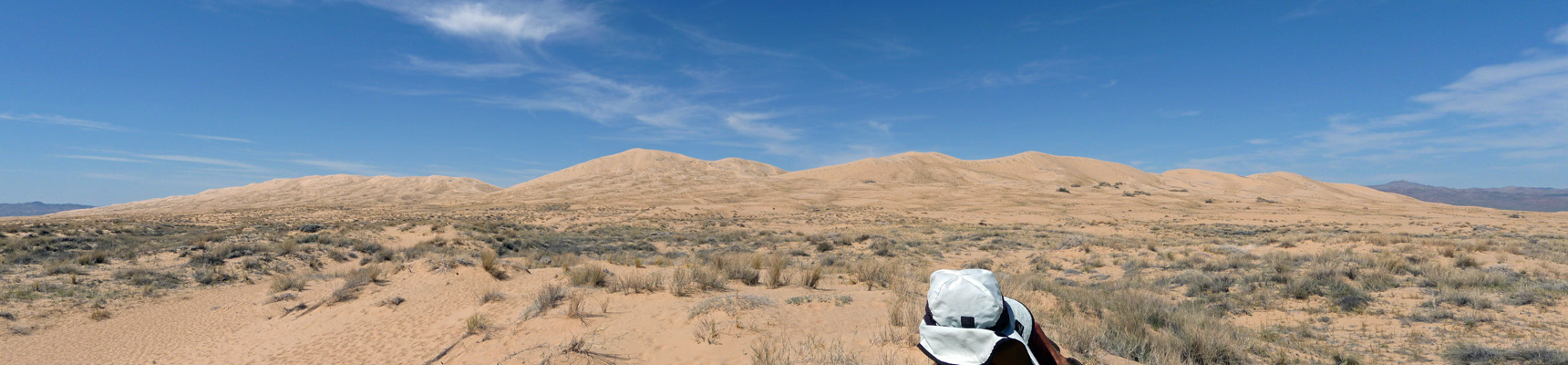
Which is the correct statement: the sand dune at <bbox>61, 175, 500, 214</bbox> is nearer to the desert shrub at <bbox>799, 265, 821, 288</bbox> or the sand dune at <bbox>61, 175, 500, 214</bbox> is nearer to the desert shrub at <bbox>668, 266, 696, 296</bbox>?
the desert shrub at <bbox>668, 266, 696, 296</bbox>

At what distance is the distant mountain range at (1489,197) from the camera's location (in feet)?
342

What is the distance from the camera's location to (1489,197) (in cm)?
12800

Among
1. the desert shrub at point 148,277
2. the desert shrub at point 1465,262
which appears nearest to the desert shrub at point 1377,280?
the desert shrub at point 1465,262

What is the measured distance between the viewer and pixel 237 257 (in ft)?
49.9

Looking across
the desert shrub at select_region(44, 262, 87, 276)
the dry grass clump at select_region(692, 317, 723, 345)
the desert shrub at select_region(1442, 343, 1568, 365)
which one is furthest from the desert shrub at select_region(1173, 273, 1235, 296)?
the desert shrub at select_region(44, 262, 87, 276)

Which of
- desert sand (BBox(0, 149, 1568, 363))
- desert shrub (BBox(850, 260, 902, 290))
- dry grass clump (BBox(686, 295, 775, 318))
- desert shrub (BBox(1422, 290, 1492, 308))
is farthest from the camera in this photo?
desert shrub (BBox(850, 260, 902, 290))

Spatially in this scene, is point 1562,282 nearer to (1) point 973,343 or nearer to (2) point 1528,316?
(2) point 1528,316

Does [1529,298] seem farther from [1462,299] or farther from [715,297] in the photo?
[715,297]

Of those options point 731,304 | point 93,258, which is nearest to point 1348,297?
point 731,304

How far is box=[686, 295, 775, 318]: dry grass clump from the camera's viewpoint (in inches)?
258

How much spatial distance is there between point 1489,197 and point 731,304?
201326 millimetres

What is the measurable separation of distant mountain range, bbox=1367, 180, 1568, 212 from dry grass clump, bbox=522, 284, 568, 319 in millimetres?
112290

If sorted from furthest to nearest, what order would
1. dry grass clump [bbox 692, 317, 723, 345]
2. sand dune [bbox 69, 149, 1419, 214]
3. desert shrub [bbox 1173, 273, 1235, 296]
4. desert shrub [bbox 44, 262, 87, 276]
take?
1. sand dune [bbox 69, 149, 1419, 214]
2. desert shrub [bbox 44, 262, 87, 276]
3. desert shrub [bbox 1173, 273, 1235, 296]
4. dry grass clump [bbox 692, 317, 723, 345]

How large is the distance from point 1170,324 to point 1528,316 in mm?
4817
